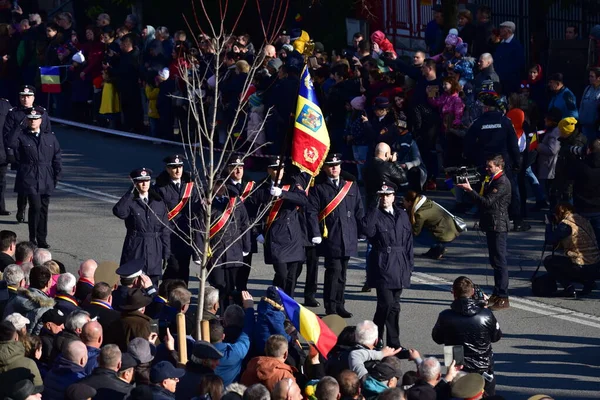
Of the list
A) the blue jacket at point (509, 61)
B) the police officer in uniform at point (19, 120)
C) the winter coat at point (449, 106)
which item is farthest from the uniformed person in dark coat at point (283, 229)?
the blue jacket at point (509, 61)

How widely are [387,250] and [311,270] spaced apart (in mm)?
1666

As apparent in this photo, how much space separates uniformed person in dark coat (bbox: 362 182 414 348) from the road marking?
6.31 feet

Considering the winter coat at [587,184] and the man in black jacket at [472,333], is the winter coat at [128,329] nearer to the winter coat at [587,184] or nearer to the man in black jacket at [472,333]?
the man in black jacket at [472,333]

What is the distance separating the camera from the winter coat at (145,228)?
15.8m

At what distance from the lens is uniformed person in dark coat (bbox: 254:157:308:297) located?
15727mm

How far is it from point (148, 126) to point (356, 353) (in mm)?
14937

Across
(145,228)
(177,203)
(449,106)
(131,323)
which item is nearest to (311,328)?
(131,323)

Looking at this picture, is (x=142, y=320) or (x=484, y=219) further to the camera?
(x=484, y=219)

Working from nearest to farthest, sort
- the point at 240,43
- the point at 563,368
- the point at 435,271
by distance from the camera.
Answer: the point at 563,368 < the point at 435,271 < the point at 240,43

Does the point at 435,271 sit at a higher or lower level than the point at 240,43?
lower

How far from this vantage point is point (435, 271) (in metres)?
17.7

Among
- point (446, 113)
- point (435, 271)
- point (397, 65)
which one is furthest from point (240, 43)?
point (435, 271)

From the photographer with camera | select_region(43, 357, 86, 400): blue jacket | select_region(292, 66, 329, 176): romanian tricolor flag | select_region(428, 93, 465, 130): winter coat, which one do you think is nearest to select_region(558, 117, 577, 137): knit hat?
the photographer with camera

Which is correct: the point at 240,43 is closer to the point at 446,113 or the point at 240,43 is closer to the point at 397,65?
the point at 397,65
